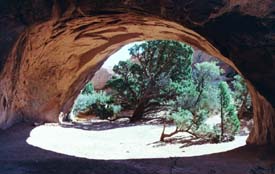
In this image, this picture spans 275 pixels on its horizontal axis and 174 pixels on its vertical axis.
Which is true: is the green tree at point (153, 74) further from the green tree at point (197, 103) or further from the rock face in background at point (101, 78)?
the rock face in background at point (101, 78)

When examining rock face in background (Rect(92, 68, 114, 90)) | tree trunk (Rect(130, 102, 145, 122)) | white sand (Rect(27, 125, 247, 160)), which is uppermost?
rock face in background (Rect(92, 68, 114, 90))

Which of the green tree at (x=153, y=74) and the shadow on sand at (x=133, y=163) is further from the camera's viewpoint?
the green tree at (x=153, y=74)

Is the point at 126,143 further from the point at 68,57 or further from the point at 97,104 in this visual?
the point at 97,104

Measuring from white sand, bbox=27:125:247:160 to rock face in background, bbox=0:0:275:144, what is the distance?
0.81m

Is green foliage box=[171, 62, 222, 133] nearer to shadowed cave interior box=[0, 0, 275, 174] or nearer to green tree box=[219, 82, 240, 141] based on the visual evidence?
green tree box=[219, 82, 240, 141]

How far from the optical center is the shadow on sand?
4660mm

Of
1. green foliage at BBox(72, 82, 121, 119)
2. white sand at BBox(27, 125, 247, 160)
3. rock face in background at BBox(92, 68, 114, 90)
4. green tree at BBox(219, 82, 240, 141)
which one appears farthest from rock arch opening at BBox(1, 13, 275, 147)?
rock face in background at BBox(92, 68, 114, 90)

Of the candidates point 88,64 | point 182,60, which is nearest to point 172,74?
point 182,60

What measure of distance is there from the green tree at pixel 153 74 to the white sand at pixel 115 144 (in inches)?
103

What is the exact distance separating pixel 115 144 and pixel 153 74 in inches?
250

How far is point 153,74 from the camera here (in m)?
14.6

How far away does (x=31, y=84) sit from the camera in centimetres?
919

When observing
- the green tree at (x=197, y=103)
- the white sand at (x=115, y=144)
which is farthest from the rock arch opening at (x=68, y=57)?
the green tree at (x=197, y=103)

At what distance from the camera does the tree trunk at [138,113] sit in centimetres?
1443
